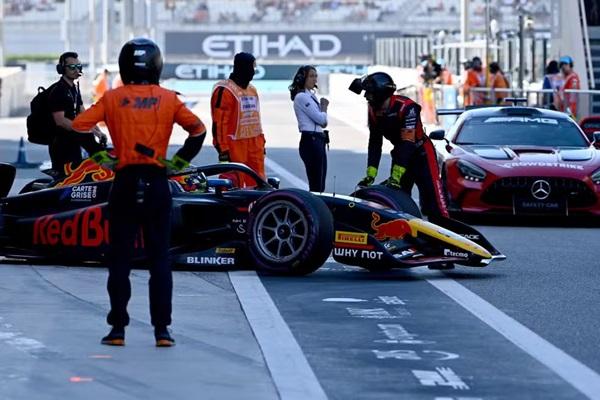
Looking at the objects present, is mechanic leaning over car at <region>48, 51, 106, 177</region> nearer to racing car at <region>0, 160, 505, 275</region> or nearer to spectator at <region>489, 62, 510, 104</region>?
racing car at <region>0, 160, 505, 275</region>

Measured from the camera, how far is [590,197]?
58.9 feet

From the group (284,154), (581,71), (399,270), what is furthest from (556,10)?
(399,270)

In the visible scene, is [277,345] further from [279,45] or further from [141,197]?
[279,45]

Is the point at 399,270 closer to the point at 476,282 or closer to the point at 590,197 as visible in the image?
the point at 476,282

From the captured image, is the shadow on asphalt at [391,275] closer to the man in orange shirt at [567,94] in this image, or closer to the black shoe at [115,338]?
the black shoe at [115,338]

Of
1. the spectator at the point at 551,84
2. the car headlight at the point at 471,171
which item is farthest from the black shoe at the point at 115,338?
the spectator at the point at 551,84

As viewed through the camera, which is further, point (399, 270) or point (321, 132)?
point (321, 132)

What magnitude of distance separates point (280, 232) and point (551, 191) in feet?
19.4

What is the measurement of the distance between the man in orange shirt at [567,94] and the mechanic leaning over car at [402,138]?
18.4 m

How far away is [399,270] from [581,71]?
99.5ft

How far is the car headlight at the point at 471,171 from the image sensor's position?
1805 centimetres

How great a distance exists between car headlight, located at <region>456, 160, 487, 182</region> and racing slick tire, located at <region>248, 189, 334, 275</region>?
5.79 meters

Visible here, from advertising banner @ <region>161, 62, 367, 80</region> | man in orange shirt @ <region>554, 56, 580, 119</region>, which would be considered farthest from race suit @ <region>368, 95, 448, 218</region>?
advertising banner @ <region>161, 62, 367, 80</region>

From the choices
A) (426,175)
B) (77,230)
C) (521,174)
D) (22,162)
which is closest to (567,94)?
(22,162)
